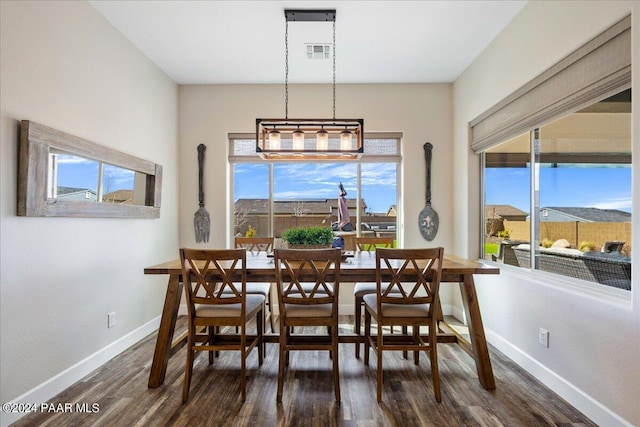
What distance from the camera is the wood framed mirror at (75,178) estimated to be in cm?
218

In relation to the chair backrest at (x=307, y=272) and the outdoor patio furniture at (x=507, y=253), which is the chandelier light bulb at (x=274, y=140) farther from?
the outdoor patio furniture at (x=507, y=253)

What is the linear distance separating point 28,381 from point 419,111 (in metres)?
4.42

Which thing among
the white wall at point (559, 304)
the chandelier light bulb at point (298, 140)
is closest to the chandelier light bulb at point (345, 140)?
the chandelier light bulb at point (298, 140)

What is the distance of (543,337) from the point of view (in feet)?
8.51

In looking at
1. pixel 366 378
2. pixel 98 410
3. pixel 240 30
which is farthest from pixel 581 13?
pixel 98 410

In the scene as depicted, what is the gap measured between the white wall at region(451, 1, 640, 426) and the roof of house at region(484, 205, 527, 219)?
17 centimetres

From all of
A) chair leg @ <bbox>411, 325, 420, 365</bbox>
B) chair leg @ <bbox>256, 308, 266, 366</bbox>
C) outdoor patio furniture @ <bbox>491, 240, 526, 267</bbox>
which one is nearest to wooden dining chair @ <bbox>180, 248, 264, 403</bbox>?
chair leg @ <bbox>256, 308, 266, 366</bbox>

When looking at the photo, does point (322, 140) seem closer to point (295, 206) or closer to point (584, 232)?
point (295, 206)

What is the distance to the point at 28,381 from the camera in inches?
86.5

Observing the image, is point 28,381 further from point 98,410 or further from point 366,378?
point 366,378

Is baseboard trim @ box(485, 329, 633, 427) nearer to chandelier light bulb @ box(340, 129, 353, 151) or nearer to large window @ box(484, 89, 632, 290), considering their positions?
large window @ box(484, 89, 632, 290)

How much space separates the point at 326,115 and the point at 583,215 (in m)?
2.93

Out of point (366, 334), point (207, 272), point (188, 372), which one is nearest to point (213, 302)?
point (207, 272)

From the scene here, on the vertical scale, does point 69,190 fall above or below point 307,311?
above
